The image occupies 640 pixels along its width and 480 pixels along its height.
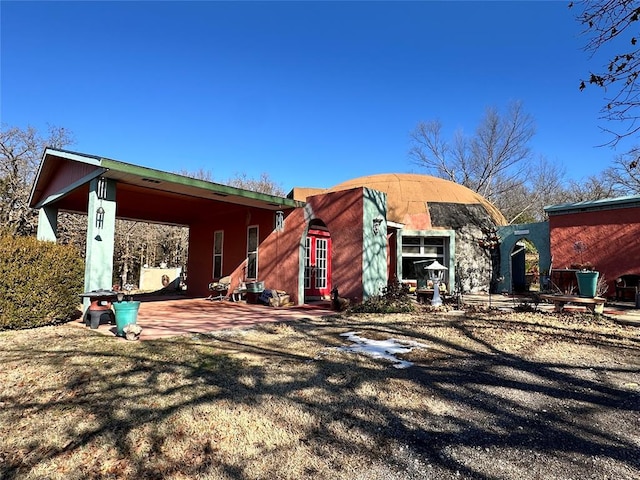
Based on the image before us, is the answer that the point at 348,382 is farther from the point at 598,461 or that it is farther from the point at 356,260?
the point at 356,260

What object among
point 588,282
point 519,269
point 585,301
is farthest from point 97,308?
point 519,269

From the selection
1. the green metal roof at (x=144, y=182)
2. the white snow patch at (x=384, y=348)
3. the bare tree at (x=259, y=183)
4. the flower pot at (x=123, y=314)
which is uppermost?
the bare tree at (x=259, y=183)

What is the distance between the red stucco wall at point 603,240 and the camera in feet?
39.2

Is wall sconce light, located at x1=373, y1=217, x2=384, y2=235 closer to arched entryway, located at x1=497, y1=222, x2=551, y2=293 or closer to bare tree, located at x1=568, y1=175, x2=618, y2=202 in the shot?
arched entryway, located at x1=497, y1=222, x2=551, y2=293

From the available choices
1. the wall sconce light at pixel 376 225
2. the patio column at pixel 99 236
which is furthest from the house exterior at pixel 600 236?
the patio column at pixel 99 236

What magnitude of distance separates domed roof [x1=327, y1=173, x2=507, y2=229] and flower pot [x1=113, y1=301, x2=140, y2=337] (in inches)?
480

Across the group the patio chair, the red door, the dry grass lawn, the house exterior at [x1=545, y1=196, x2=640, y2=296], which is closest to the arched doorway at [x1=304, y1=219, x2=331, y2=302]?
the red door

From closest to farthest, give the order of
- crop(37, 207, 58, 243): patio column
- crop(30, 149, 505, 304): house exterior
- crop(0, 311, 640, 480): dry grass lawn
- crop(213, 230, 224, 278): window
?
1. crop(0, 311, 640, 480): dry grass lawn
2. crop(30, 149, 505, 304): house exterior
3. crop(37, 207, 58, 243): patio column
4. crop(213, 230, 224, 278): window

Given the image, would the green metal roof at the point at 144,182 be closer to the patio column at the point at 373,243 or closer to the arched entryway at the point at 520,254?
the patio column at the point at 373,243

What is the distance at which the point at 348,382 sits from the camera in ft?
12.8

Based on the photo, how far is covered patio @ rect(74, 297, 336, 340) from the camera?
6.64 meters

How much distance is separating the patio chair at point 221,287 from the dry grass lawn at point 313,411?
6963mm

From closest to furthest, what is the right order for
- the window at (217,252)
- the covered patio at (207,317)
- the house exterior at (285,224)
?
the covered patio at (207,317) < the house exterior at (285,224) < the window at (217,252)

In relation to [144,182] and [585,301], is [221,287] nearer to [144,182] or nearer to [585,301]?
[144,182]
